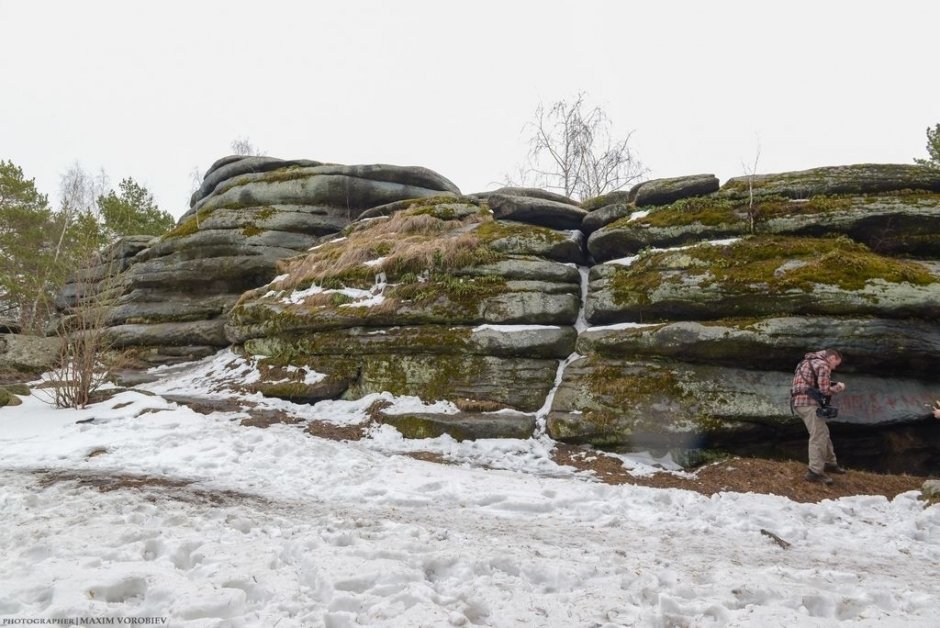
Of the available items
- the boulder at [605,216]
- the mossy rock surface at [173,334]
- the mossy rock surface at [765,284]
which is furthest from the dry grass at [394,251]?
the mossy rock surface at [765,284]

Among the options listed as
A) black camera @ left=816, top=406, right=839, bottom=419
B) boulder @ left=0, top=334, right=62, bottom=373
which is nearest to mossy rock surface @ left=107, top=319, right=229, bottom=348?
boulder @ left=0, top=334, right=62, bottom=373

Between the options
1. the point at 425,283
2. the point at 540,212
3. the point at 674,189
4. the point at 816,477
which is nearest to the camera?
the point at 816,477

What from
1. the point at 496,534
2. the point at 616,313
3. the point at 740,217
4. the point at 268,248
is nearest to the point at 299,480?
the point at 496,534

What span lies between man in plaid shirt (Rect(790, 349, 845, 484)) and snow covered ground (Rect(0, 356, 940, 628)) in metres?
0.94

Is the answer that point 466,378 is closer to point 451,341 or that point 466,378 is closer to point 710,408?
point 451,341

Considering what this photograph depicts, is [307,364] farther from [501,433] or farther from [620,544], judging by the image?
[620,544]

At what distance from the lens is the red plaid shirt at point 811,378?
8.00 m

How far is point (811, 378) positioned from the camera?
816 centimetres

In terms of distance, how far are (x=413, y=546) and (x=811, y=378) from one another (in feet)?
25.2

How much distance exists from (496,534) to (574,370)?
6.02 meters

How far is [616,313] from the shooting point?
11656mm

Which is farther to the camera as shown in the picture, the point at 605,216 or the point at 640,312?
the point at 605,216

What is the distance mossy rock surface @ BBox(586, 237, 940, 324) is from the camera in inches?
372

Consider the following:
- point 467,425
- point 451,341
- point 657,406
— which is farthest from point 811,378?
point 451,341
